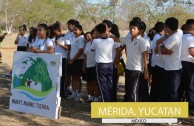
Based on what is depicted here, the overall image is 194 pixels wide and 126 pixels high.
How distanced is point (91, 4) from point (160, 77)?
1220 inches

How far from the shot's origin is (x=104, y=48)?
5910 millimetres

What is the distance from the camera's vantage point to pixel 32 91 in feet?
19.5

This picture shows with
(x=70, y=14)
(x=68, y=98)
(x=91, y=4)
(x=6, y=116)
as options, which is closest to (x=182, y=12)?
(x=91, y=4)

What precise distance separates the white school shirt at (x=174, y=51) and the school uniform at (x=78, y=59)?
2.13m

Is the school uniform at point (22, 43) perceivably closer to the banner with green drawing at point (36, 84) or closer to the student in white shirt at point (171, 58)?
the banner with green drawing at point (36, 84)

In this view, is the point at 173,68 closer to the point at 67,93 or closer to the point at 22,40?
the point at 67,93

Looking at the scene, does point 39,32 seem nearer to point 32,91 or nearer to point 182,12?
point 32,91

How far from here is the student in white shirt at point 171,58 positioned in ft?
17.3

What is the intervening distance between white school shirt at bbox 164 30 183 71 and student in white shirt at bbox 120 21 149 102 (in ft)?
1.17

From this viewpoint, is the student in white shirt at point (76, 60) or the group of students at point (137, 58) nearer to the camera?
the group of students at point (137, 58)

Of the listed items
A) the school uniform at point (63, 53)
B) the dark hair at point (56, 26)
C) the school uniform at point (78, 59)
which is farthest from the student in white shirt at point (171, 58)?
the dark hair at point (56, 26)

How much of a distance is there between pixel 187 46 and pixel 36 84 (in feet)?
8.41

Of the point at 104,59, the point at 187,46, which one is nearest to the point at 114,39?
the point at 104,59

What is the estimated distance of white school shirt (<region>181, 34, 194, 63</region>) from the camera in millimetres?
5680
